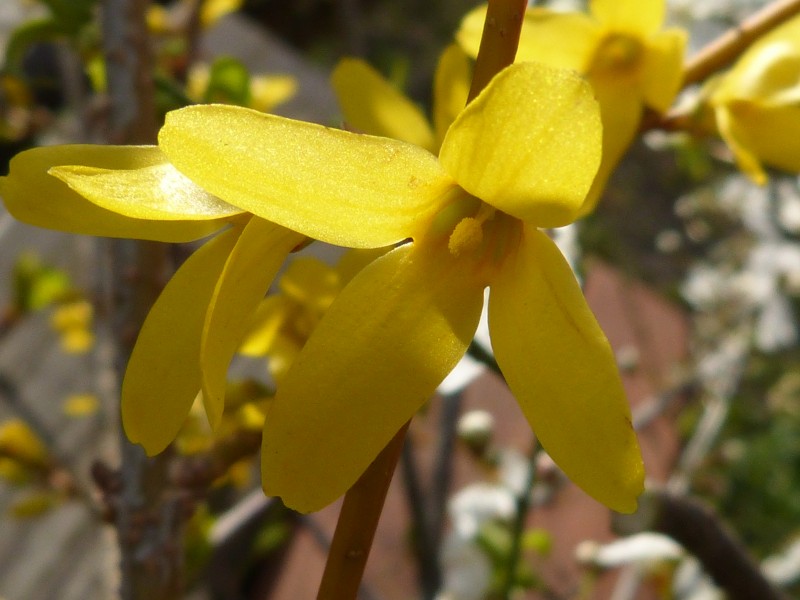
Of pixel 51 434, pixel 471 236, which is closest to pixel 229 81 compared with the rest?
pixel 471 236

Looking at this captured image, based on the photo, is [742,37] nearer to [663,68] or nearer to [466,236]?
[663,68]

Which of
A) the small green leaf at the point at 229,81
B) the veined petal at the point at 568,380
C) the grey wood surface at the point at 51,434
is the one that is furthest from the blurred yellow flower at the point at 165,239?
the grey wood surface at the point at 51,434

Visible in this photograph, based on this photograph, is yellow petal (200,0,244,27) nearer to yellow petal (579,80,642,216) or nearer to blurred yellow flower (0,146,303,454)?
yellow petal (579,80,642,216)

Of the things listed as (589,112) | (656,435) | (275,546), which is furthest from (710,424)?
(589,112)

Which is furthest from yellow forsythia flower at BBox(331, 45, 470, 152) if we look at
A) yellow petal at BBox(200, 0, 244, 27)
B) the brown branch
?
yellow petal at BBox(200, 0, 244, 27)

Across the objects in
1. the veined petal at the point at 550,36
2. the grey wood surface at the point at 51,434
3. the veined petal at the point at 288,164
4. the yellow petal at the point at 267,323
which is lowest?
the grey wood surface at the point at 51,434

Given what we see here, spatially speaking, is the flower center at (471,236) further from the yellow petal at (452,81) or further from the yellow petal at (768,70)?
the yellow petal at (768,70)
